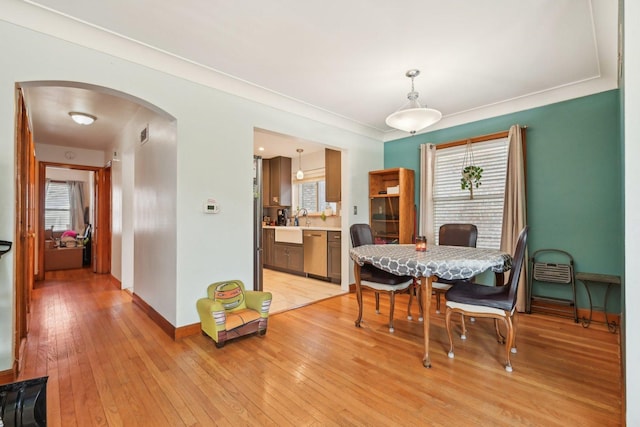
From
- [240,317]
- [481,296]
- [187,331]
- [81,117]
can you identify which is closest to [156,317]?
[187,331]

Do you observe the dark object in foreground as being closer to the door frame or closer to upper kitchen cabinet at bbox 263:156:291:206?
the door frame

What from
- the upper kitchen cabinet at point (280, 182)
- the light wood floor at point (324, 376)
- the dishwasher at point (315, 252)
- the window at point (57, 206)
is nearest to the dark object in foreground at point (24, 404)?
the light wood floor at point (324, 376)

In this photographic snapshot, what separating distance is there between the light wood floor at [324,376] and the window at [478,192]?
1239mm

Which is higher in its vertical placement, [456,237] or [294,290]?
[456,237]

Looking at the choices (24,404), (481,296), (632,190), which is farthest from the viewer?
Answer: (481,296)

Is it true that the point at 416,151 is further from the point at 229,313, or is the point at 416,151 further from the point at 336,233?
the point at 229,313

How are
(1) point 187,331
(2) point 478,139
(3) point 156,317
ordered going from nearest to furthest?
(1) point 187,331, (3) point 156,317, (2) point 478,139

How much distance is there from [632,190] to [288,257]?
5072 millimetres

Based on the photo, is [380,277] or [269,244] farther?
[269,244]

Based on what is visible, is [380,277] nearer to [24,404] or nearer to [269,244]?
[24,404]

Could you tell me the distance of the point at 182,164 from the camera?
2.79 metres

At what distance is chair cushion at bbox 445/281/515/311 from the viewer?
2.20 meters

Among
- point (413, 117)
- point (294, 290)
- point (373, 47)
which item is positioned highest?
point (373, 47)

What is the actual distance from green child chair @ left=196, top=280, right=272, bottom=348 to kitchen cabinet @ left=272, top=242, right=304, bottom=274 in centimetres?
263
